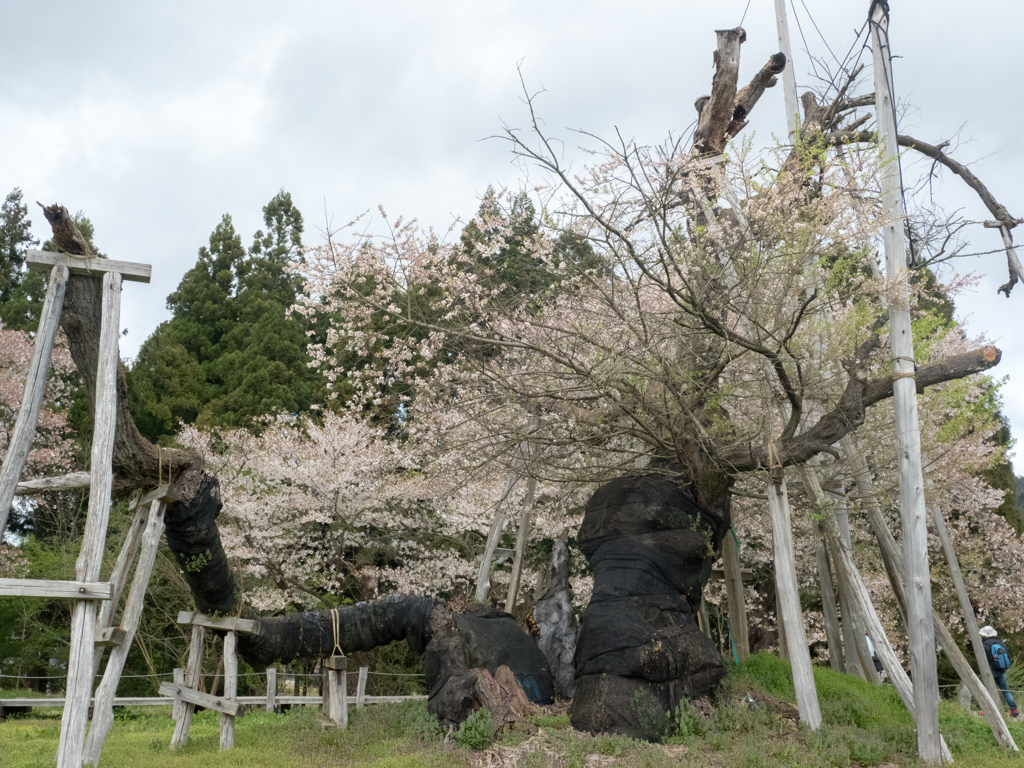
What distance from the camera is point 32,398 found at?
5340mm

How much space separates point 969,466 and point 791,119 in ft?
18.0

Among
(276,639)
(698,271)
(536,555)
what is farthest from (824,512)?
(536,555)

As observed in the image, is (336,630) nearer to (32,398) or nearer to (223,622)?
(223,622)

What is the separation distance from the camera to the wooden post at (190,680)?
845 centimetres

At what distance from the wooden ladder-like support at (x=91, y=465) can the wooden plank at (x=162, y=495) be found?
2.59ft

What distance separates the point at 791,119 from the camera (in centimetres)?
948

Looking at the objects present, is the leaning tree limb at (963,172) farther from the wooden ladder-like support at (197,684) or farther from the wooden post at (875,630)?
the wooden ladder-like support at (197,684)

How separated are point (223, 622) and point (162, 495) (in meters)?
2.52

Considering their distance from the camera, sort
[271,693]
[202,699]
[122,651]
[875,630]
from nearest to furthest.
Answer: [122,651]
[875,630]
[202,699]
[271,693]

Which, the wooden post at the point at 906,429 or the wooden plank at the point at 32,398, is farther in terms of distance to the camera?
the wooden post at the point at 906,429

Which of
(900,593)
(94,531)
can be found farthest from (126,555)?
(900,593)

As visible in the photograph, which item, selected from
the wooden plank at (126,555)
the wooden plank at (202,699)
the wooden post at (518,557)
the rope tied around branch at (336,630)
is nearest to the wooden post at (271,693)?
the wooden plank at (202,699)

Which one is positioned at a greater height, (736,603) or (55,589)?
(55,589)

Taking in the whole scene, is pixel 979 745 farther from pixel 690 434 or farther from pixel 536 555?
pixel 536 555
